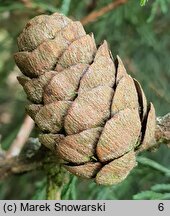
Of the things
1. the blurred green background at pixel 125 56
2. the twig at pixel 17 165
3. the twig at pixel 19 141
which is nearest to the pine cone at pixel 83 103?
the twig at pixel 17 165

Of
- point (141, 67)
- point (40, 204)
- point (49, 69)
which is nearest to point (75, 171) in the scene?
point (49, 69)

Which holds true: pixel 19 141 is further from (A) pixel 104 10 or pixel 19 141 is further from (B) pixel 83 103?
(B) pixel 83 103

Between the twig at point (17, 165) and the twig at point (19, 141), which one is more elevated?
the twig at point (17, 165)

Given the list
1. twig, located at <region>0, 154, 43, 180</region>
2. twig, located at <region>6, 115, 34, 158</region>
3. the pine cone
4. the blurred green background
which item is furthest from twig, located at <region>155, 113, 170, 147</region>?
the blurred green background

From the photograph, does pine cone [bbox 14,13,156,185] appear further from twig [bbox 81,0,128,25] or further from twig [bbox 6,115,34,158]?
twig [bbox 81,0,128,25]

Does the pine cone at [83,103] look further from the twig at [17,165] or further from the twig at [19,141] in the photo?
the twig at [19,141]

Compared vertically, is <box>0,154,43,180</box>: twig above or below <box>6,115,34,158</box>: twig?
above

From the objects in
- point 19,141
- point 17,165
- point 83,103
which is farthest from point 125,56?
point 83,103

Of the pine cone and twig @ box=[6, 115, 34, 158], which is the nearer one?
the pine cone
